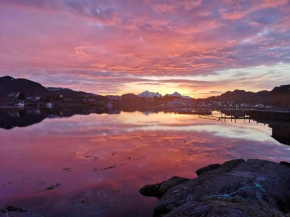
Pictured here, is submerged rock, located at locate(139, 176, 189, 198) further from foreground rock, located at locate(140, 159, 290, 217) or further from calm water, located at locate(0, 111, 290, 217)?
calm water, located at locate(0, 111, 290, 217)

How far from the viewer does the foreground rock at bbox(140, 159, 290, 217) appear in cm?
652

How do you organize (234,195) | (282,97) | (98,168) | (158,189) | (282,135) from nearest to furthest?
(234,195) → (158,189) → (98,168) → (282,135) → (282,97)

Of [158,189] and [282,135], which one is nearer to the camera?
[158,189]

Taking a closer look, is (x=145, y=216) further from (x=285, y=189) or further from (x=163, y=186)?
(x=285, y=189)

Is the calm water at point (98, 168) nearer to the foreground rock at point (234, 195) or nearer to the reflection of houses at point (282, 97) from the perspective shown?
the foreground rock at point (234, 195)

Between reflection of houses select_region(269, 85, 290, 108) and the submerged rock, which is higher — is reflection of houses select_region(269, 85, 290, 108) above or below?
above

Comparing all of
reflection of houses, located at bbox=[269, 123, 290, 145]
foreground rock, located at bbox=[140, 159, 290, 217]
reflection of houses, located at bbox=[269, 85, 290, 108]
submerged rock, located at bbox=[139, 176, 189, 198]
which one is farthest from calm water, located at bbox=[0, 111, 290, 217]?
reflection of houses, located at bbox=[269, 85, 290, 108]

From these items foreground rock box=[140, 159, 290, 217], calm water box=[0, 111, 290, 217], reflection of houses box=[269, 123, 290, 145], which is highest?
foreground rock box=[140, 159, 290, 217]

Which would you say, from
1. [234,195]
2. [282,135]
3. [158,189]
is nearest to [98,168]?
[158,189]

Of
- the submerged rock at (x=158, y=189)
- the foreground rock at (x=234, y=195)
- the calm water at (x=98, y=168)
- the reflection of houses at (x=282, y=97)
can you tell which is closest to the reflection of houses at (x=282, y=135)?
the calm water at (x=98, y=168)

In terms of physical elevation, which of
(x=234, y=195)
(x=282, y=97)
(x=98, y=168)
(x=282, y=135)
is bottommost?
(x=98, y=168)

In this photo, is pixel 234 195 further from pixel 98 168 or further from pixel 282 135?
pixel 282 135

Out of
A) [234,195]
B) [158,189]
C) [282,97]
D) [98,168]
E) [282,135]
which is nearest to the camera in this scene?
[234,195]

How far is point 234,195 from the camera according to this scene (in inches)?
320
